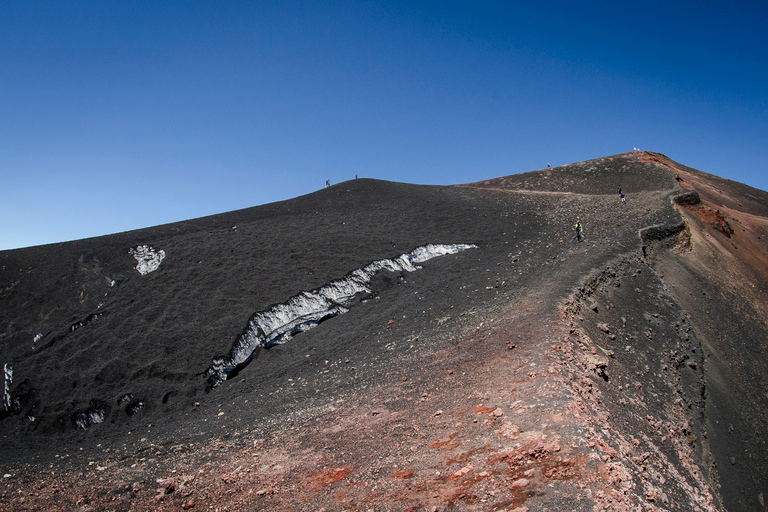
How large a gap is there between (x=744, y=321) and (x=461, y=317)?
46.9ft

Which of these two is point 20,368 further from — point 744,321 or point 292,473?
point 744,321

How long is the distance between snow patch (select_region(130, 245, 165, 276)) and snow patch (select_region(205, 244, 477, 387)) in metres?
7.10

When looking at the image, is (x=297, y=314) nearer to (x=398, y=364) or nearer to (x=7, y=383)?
(x=398, y=364)

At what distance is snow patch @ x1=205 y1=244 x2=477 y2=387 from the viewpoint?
15.9 metres

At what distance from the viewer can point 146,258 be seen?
2123 centimetres

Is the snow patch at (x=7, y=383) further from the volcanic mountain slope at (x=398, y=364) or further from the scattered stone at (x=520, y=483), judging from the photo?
the scattered stone at (x=520, y=483)

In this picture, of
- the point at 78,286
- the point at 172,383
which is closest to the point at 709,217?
the point at 172,383

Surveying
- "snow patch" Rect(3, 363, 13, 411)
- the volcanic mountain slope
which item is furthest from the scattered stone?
"snow patch" Rect(3, 363, 13, 411)

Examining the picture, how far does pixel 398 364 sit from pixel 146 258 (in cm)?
1533

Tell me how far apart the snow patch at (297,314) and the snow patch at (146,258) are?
23.3 feet

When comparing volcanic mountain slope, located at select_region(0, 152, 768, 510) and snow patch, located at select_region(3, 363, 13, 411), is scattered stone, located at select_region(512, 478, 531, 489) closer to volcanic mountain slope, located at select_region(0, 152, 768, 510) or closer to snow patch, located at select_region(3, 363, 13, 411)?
volcanic mountain slope, located at select_region(0, 152, 768, 510)

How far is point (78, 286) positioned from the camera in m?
19.4

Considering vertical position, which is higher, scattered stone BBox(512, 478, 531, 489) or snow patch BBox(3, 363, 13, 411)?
snow patch BBox(3, 363, 13, 411)

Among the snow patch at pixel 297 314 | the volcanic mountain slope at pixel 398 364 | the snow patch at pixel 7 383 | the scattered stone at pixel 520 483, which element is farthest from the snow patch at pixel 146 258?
the scattered stone at pixel 520 483
